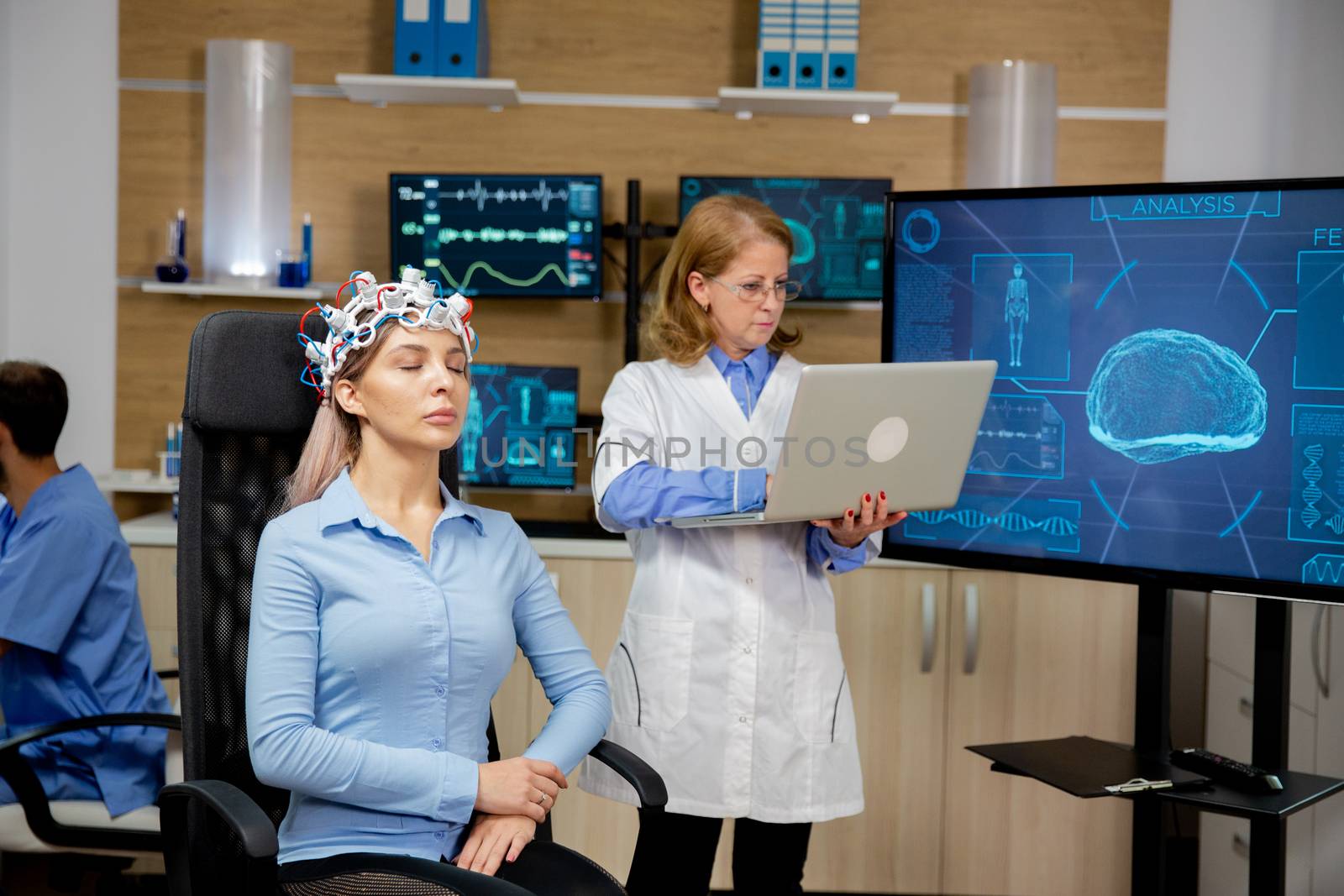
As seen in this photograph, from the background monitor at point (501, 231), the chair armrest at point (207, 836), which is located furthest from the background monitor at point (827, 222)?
the chair armrest at point (207, 836)

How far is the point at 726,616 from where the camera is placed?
206 centimetres

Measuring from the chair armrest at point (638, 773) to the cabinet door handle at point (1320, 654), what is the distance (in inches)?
62.6

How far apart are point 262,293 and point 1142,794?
8.10 feet

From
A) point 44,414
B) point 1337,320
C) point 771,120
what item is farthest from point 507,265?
point 1337,320

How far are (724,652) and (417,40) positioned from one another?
200 centimetres

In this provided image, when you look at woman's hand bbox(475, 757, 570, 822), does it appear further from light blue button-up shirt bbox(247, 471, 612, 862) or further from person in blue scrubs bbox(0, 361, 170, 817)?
person in blue scrubs bbox(0, 361, 170, 817)

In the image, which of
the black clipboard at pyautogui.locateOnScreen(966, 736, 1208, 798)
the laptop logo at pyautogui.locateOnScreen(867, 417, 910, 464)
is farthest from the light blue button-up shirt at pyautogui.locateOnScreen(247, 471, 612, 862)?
the black clipboard at pyautogui.locateOnScreen(966, 736, 1208, 798)

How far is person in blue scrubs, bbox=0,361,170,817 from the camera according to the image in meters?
2.23

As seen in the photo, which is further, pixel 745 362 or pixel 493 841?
pixel 745 362

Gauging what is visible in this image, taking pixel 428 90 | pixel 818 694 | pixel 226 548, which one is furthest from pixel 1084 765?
pixel 428 90

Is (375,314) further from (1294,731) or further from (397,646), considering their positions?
(1294,731)

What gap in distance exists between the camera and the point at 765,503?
189 centimetres

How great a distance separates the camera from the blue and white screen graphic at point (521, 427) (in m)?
3.30

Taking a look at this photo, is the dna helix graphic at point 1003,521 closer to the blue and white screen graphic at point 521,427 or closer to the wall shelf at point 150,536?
the blue and white screen graphic at point 521,427
